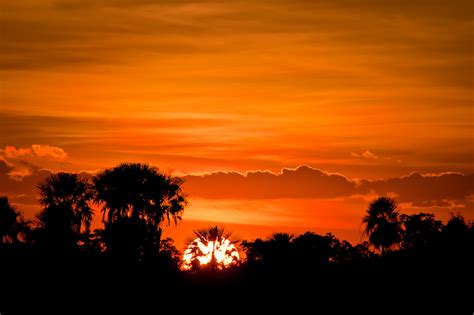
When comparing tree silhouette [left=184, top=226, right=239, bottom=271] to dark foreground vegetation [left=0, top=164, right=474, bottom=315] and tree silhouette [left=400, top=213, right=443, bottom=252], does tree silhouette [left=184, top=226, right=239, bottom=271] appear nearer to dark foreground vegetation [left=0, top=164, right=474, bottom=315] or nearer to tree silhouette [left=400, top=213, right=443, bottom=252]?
dark foreground vegetation [left=0, top=164, right=474, bottom=315]

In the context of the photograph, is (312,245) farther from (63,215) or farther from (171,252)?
(63,215)

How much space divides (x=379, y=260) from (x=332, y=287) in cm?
1139

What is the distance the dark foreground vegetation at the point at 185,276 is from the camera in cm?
6444

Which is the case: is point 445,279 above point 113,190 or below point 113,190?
below

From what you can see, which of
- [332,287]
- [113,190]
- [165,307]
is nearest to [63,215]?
[113,190]

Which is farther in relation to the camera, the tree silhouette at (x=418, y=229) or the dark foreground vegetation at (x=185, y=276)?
the tree silhouette at (x=418, y=229)

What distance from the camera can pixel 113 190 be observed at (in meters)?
88.6

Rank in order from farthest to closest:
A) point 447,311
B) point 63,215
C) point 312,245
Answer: point 312,245 → point 63,215 → point 447,311

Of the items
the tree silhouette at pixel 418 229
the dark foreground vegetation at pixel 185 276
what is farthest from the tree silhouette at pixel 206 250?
the tree silhouette at pixel 418 229

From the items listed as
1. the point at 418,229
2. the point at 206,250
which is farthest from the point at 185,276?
the point at 418,229

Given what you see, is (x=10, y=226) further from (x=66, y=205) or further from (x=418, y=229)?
(x=418, y=229)

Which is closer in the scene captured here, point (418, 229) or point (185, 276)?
point (185, 276)

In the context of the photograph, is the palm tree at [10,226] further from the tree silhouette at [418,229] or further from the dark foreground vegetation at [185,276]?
the tree silhouette at [418,229]

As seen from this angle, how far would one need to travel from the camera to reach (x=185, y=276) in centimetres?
7144
